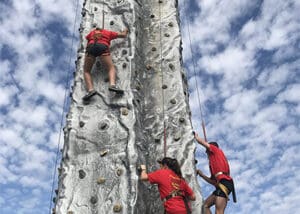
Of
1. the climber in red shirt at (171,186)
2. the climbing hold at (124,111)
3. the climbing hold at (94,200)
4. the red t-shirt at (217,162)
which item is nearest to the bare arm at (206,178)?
the red t-shirt at (217,162)

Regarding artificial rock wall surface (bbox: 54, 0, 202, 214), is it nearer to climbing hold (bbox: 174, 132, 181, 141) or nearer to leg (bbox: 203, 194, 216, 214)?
climbing hold (bbox: 174, 132, 181, 141)

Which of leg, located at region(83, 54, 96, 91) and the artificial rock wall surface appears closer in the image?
the artificial rock wall surface

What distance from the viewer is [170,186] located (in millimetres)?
4090

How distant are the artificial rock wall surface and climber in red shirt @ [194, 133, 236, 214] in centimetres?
20

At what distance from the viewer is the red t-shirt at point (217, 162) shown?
4.68 metres

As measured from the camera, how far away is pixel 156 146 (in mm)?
5305

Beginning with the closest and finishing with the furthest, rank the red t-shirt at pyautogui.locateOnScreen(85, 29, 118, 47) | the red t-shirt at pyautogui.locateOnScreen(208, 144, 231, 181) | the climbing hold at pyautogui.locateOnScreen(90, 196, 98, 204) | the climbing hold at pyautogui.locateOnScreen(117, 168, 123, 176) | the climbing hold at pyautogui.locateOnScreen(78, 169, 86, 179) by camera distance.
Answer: the climbing hold at pyautogui.locateOnScreen(90, 196, 98, 204), the climbing hold at pyautogui.locateOnScreen(117, 168, 123, 176), the climbing hold at pyautogui.locateOnScreen(78, 169, 86, 179), the red t-shirt at pyautogui.locateOnScreen(208, 144, 231, 181), the red t-shirt at pyautogui.locateOnScreen(85, 29, 118, 47)

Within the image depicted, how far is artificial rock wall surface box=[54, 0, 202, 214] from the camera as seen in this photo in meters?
4.44

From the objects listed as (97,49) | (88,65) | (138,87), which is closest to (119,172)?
(138,87)

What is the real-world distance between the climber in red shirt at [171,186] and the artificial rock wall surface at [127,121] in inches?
13.4

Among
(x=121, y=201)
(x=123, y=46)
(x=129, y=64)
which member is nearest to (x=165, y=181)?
(x=121, y=201)

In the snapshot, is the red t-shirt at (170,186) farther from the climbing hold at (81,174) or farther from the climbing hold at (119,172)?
the climbing hold at (81,174)

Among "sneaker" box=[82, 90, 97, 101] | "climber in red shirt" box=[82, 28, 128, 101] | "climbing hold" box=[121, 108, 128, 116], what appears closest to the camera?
"climbing hold" box=[121, 108, 128, 116]

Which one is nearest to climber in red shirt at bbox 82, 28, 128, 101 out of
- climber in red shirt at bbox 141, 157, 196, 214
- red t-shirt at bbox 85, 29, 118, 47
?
red t-shirt at bbox 85, 29, 118, 47
